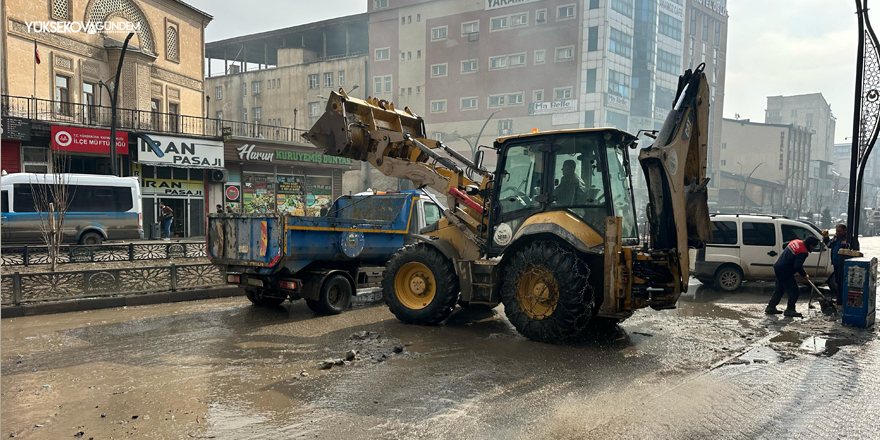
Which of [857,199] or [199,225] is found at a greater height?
[857,199]

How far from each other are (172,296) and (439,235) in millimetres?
5380

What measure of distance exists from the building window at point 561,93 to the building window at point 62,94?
4155 cm

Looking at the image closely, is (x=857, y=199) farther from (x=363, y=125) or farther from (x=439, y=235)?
(x=363, y=125)

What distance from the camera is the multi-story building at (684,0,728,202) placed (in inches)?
2682

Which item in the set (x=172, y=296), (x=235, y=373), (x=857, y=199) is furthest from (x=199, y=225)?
(x=857, y=199)

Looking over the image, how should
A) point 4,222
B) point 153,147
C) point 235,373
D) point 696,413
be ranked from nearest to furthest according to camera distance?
point 696,413
point 235,373
point 4,222
point 153,147

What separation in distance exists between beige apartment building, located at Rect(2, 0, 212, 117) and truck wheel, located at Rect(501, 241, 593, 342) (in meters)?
20.3

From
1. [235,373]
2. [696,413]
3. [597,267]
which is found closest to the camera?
[696,413]

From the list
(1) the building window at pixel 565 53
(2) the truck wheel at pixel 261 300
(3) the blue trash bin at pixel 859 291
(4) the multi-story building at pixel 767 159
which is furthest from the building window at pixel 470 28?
(3) the blue trash bin at pixel 859 291

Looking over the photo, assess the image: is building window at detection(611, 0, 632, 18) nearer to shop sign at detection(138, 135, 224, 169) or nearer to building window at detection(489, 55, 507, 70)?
building window at detection(489, 55, 507, 70)

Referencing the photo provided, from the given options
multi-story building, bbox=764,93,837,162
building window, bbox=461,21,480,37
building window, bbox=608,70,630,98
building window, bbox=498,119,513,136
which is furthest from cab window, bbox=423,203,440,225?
multi-story building, bbox=764,93,837,162

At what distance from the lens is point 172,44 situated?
92.4 ft

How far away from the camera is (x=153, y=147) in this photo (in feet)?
79.4

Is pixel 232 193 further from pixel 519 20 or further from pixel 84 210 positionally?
pixel 519 20
